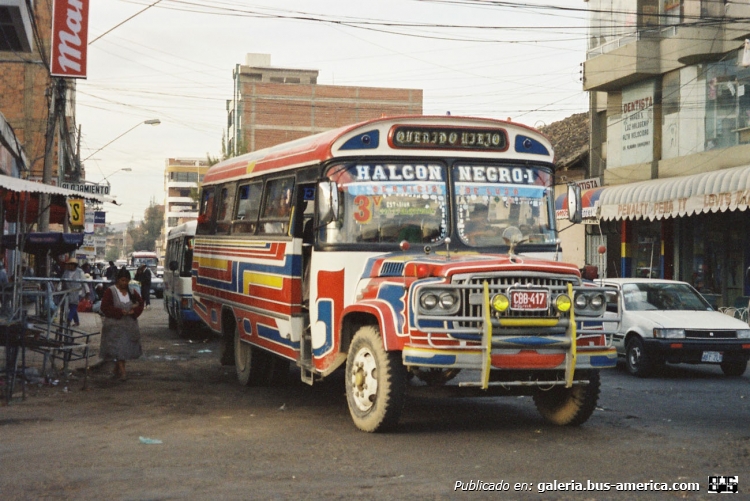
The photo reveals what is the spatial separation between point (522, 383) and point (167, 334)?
644 inches

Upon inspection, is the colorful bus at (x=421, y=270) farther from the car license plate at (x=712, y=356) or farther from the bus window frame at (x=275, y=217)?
the car license plate at (x=712, y=356)

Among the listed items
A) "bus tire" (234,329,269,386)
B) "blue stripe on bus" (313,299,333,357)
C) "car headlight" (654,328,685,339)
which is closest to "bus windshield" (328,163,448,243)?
"blue stripe on bus" (313,299,333,357)

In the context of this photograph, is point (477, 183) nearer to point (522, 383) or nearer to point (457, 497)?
point (522, 383)

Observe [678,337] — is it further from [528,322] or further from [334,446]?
[334,446]

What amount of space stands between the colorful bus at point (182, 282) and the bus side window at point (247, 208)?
25.5 ft

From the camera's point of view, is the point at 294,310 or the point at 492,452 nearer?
the point at 492,452

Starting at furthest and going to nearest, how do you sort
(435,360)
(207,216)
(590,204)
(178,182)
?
1. (178,182)
2. (590,204)
3. (207,216)
4. (435,360)

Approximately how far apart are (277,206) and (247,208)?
1.48 m

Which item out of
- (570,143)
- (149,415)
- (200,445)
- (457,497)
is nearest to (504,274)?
(457,497)

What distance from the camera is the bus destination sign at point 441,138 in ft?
31.9

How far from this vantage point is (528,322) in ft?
27.2

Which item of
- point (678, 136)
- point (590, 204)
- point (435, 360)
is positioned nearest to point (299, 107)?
point (590, 204)

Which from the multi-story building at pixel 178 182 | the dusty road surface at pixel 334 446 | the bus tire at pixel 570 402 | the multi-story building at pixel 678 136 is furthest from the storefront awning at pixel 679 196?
the multi-story building at pixel 178 182

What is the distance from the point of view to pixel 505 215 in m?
9.77
